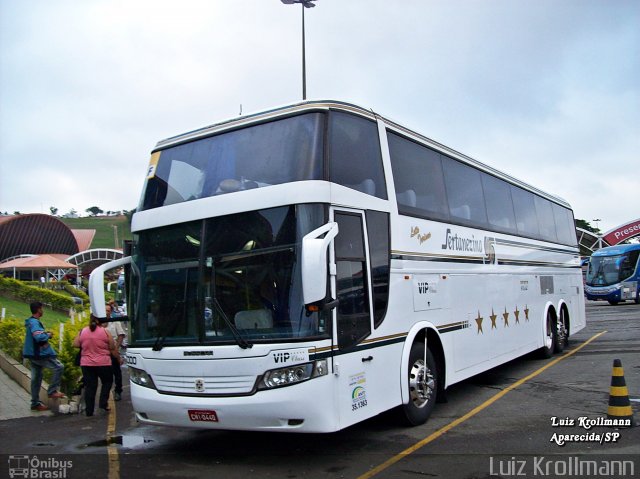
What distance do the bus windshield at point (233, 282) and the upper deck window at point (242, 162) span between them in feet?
1.30

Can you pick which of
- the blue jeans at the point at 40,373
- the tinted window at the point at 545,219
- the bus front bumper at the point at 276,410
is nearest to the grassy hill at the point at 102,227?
the tinted window at the point at 545,219

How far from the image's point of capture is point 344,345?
19.9ft

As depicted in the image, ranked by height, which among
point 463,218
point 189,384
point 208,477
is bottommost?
point 208,477

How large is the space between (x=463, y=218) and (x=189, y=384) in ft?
17.2

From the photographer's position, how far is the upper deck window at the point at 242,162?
20.3 feet

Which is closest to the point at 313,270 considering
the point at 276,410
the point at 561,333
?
the point at 276,410

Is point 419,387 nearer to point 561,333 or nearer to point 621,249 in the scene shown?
point 561,333

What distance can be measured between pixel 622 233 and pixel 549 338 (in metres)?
45.9

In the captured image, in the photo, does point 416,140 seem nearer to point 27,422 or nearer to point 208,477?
point 208,477

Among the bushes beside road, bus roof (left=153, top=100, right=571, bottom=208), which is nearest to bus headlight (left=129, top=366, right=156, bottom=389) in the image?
bus roof (left=153, top=100, right=571, bottom=208)

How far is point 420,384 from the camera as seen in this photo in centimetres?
753

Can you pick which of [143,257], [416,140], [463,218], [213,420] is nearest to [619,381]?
[463,218]

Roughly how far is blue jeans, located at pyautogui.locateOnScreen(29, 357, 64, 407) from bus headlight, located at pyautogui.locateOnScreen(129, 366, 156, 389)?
12.6ft

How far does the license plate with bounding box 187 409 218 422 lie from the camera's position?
19.3 ft
